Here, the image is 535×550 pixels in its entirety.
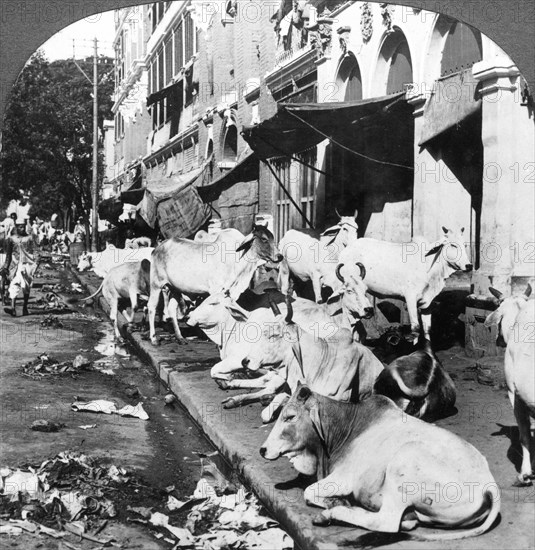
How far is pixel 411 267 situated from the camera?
8.80 m

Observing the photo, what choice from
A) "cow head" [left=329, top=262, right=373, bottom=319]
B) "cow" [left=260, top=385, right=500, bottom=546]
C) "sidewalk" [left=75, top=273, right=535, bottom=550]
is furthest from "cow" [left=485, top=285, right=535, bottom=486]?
"cow head" [left=329, top=262, right=373, bottom=319]

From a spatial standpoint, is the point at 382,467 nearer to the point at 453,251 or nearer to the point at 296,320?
the point at 296,320

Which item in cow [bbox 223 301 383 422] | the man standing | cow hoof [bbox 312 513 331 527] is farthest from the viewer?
the man standing

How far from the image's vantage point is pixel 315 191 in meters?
11.2

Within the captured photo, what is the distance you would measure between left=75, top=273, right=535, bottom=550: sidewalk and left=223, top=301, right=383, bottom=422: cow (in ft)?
1.35

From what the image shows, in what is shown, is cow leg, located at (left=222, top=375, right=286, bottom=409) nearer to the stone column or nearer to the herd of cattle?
the herd of cattle

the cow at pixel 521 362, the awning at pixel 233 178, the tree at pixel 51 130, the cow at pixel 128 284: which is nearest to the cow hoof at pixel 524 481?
the cow at pixel 521 362

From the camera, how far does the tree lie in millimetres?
7418

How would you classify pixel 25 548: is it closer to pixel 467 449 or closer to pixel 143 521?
pixel 143 521

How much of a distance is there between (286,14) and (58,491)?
6505 millimetres

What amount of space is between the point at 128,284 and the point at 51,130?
4141 mm

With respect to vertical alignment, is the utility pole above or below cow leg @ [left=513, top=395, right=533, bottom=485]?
above

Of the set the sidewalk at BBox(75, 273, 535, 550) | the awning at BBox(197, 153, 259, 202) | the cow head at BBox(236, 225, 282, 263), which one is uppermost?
the awning at BBox(197, 153, 259, 202)

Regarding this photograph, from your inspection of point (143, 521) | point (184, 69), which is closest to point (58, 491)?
point (143, 521)
